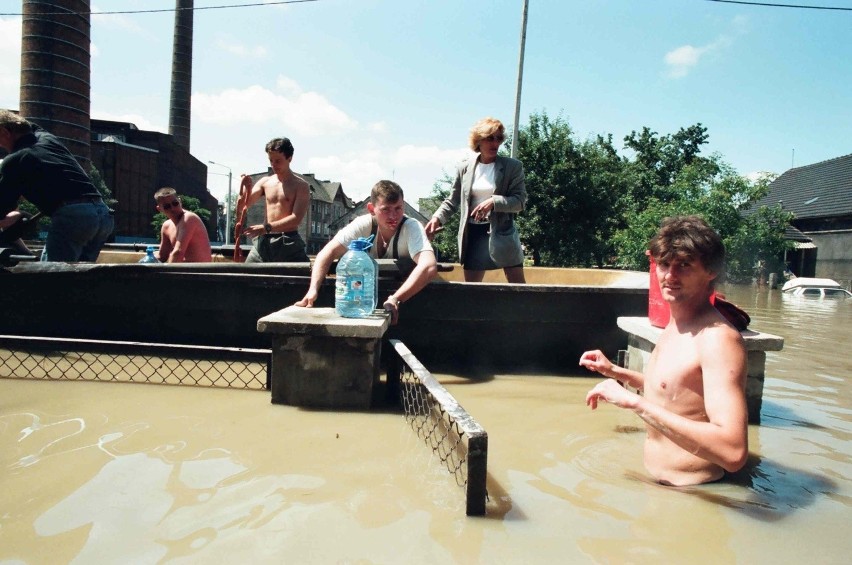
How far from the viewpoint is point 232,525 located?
6.31 feet

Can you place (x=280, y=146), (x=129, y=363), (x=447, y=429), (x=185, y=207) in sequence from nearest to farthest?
(x=447, y=429), (x=129, y=363), (x=280, y=146), (x=185, y=207)

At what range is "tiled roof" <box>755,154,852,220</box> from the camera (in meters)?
31.2

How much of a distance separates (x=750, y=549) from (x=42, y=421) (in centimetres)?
339

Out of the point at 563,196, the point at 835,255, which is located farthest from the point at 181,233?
the point at 835,255

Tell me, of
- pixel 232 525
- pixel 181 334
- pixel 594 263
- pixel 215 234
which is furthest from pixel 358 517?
pixel 215 234

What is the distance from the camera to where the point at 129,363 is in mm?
4465

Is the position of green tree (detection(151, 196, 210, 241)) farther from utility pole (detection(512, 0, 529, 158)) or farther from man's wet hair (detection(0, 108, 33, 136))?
man's wet hair (detection(0, 108, 33, 136))

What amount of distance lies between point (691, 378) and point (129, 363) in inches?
165

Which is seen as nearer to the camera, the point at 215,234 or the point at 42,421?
the point at 42,421

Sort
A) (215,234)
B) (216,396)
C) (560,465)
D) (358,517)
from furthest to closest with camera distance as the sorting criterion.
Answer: (215,234)
(216,396)
(560,465)
(358,517)

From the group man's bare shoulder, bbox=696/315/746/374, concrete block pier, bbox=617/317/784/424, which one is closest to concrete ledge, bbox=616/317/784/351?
concrete block pier, bbox=617/317/784/424

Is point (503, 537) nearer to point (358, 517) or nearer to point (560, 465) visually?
point (358, 517)

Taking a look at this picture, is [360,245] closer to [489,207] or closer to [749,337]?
[489,207]

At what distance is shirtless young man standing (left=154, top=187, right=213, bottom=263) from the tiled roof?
34.6 m
